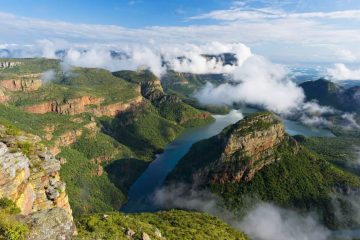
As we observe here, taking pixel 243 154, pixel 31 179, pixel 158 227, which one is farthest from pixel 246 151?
pixel 31 179

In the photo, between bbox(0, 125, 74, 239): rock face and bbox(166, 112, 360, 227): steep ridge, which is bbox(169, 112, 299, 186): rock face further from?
bbox(0, 125, 74, 239): rock face

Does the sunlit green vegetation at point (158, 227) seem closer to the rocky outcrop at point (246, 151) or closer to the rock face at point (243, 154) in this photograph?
the rocky outcrop at point (246, 151)

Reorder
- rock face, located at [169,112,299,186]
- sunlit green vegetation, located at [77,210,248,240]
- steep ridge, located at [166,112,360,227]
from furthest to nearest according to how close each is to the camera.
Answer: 1. rock face, located at [169,112,299,186]
2. steep ridge, located at [166,112,360,227]
3. sunlit green vegetation, located at [77,210,248,240]

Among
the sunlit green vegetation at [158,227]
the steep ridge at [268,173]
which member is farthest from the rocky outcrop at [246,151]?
the sunlit green vegetation at [158,227]

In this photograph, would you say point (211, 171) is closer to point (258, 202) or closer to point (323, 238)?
point (258, 202)

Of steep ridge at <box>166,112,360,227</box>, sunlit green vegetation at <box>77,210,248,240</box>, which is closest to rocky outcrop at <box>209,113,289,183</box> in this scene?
steep ridge at <box>166,112,360,227</box>

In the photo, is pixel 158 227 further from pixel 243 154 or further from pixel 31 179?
pixel 243 154

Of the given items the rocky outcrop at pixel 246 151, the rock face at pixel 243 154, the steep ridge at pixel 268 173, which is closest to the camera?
the steep ridge at pixel 268 173
